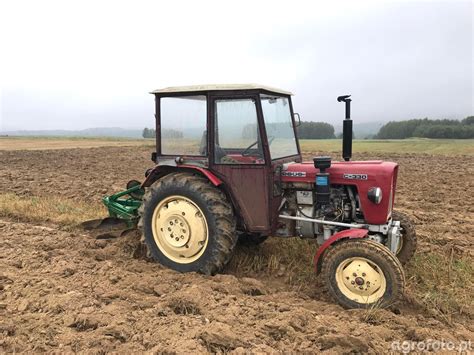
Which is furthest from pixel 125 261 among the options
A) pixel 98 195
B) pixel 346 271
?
pixel 98 195

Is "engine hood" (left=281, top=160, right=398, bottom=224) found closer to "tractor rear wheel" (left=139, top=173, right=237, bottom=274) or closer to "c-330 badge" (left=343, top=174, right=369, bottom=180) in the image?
"c-330 badge" (left=343, top=174, right=369, bottom=180)

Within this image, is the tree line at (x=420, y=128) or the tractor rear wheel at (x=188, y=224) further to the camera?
the tree line at (x=420, y=128)

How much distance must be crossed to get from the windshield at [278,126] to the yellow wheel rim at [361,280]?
4.84 ft

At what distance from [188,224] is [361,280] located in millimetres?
1972

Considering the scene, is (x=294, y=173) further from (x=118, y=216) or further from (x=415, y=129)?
(x=415, y=129)

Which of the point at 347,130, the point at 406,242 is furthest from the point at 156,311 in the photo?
the point at 406,242

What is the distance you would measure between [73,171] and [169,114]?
1159 cm

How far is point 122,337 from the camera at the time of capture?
3459 millimetres

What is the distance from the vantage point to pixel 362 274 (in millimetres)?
4086

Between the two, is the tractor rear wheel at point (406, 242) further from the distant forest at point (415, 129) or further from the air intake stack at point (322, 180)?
the distant forest at point (415, 129)

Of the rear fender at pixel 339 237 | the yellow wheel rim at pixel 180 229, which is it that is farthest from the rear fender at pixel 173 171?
the rear fender at pixel 339 237

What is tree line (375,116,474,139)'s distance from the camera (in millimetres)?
61369

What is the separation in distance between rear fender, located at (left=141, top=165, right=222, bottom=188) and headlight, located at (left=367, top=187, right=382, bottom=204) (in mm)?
1621

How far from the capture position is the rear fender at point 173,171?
4762 mm
